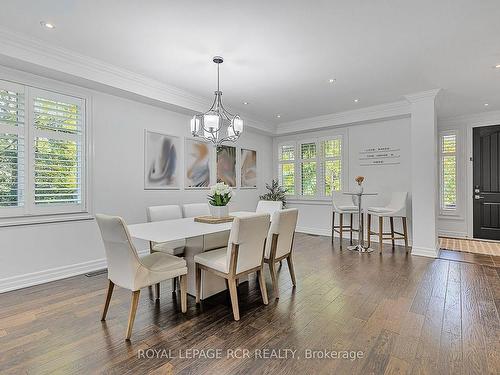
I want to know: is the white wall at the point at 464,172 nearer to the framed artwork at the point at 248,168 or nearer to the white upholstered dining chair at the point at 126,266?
the framed artwork at the point at 248,168

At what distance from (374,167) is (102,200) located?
5073 mm

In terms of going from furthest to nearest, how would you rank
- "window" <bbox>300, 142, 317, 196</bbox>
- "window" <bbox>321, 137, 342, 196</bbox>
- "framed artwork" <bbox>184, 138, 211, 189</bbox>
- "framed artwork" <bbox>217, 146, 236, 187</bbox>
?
1. "window" <bbox>300, 142, 317, 196</bbox>
2. "window" <bbox>321, 137, 342, 196</bbox>
3. "framed artwork" <bbox>217, 146, 236, 187</bbox>
4. "framed artwork" <bbox>184, 138, 211, 189</bbox>

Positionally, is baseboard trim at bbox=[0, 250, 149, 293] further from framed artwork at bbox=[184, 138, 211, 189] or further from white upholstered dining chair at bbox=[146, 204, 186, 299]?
framed artwork at bbox=[184, 138, 211, 189]

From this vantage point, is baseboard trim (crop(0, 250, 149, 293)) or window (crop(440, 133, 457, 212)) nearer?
baseboard trim (crop(0, 250, 149, 293))

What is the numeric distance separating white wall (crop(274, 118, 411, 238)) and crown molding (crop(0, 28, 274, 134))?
3.38m

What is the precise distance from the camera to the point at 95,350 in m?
1.99

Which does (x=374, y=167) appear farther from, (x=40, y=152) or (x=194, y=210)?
(x=40, y=152)

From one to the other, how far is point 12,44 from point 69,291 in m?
2.65

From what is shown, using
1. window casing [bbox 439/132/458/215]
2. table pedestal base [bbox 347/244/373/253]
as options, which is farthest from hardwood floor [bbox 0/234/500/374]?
window casing [bbox 439/132/458/215]

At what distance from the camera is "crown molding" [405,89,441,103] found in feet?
14.4

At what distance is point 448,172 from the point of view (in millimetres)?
→ 6090

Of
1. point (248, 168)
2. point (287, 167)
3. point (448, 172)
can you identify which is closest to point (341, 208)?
point (287, 167)

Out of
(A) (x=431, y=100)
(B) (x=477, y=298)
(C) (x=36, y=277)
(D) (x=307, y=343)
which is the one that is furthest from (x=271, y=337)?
(A) (x=431, y=100)

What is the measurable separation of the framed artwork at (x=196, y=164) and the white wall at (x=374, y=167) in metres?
2.76
